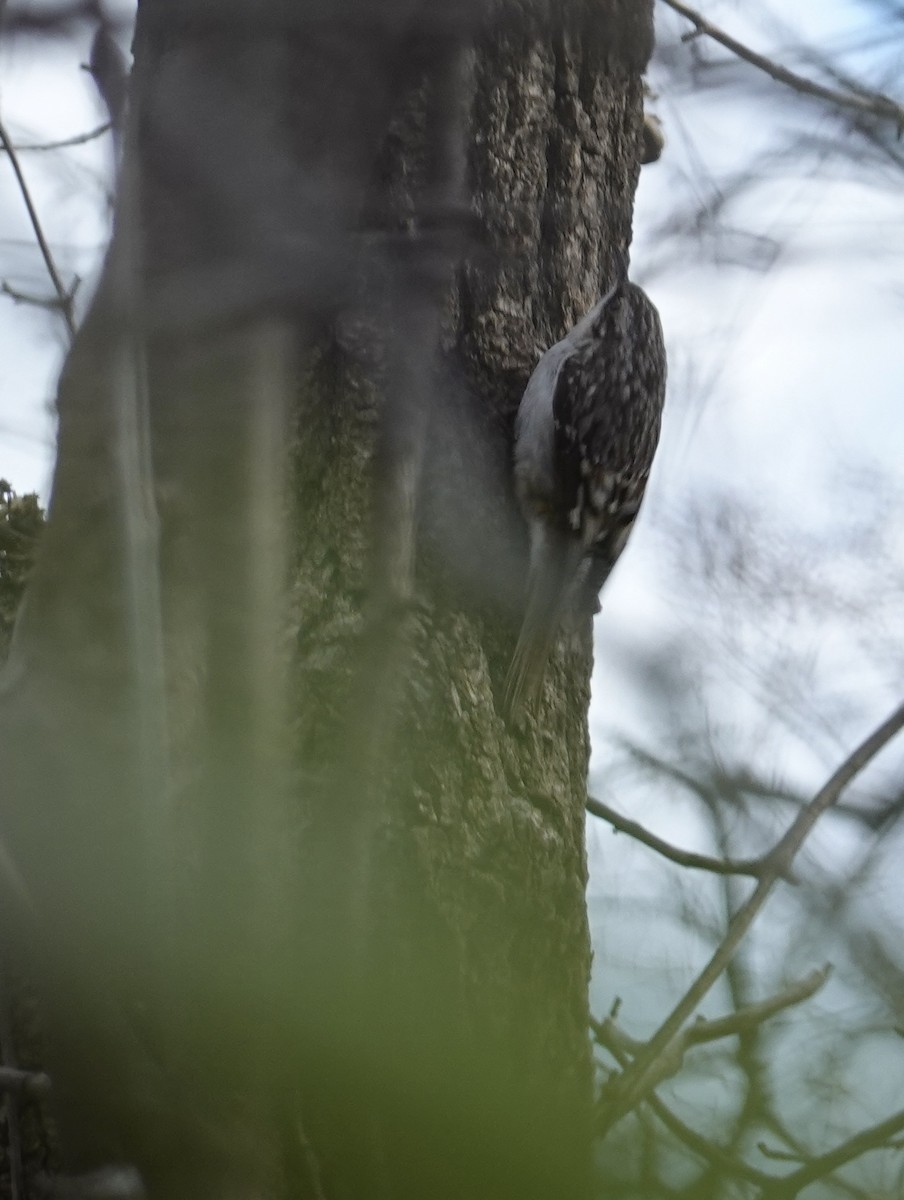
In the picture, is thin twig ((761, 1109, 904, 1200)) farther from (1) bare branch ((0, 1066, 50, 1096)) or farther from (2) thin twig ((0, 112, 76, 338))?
(2) thin twig ((0, 112, 76, 338))

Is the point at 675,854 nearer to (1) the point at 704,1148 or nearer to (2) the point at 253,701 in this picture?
(1) the point at 704,1148

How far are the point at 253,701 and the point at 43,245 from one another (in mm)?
448

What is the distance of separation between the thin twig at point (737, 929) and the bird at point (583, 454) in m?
0.46

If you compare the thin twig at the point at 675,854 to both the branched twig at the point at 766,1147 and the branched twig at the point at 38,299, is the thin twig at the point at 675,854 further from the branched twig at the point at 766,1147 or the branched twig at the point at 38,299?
the branched twig at the point at 38,299

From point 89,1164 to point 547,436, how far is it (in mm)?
1424

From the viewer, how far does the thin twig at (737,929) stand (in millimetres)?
1492

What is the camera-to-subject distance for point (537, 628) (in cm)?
197

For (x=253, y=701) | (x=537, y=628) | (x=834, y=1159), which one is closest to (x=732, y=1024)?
(x=834, y=1159)

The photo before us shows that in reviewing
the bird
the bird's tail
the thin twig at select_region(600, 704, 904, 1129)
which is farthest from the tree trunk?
the bird

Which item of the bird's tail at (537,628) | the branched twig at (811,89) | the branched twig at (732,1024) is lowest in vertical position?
the branched twig at (732,1024)

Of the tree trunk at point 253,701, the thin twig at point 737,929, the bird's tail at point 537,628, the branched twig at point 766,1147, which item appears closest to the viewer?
the tree trunk at point 253,701

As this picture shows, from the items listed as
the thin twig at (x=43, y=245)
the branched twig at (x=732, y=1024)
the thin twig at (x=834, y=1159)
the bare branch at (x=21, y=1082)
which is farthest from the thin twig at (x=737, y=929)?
the thin twig at (x=43, y=245)

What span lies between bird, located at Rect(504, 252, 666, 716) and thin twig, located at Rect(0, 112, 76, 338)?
963mm

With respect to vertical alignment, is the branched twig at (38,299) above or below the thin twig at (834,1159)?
above
